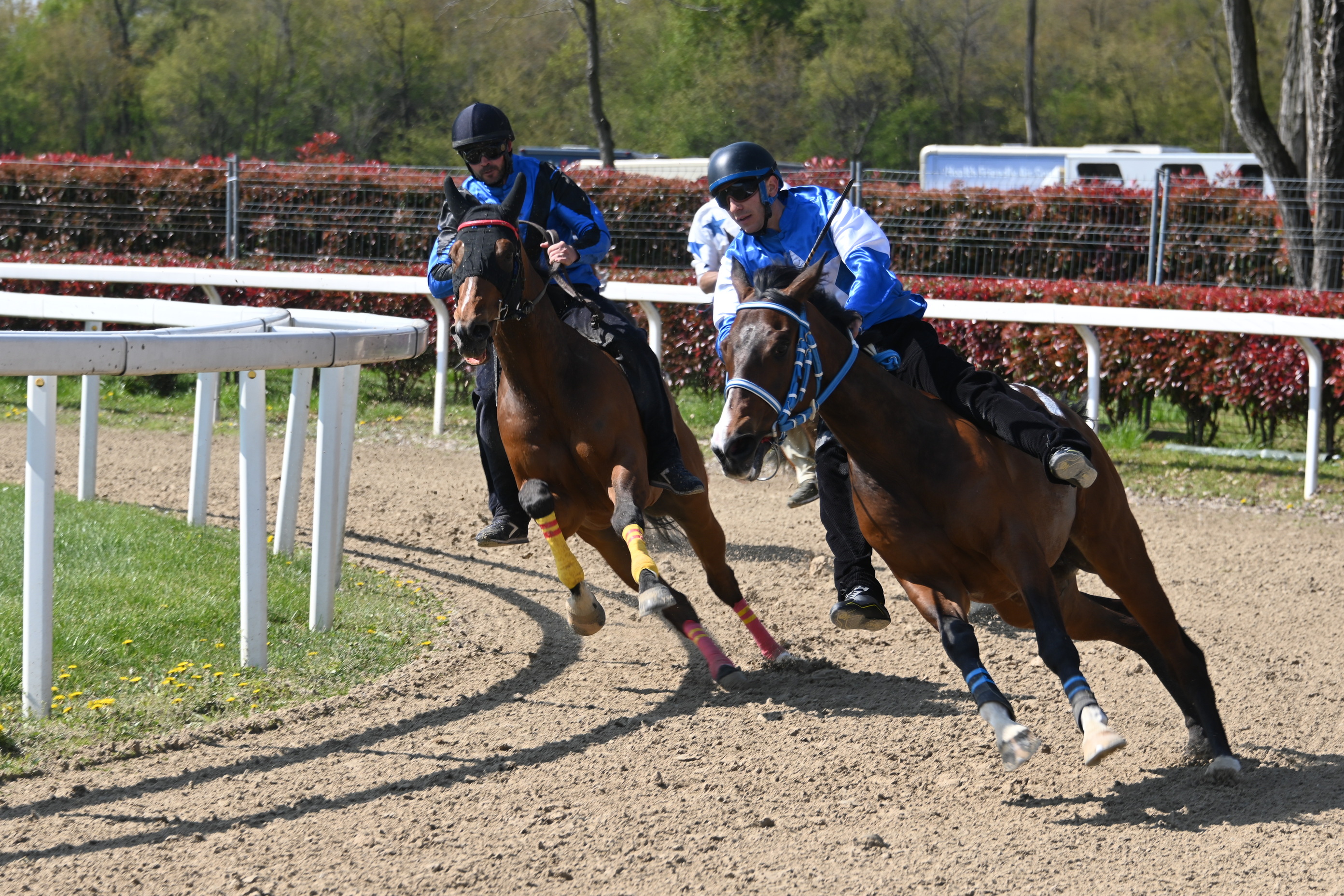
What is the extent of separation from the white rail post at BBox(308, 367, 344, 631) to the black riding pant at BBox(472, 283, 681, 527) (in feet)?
1.99

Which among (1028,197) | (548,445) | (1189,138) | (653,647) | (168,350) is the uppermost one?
(1189,138)

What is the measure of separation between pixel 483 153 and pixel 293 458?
173cm

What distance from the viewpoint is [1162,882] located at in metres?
3.50

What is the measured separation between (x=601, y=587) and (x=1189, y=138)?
1579 inches

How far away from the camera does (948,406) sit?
4.46m

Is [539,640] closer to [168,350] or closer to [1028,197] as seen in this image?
[168,350]

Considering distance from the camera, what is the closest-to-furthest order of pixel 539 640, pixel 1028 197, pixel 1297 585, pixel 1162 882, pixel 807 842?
pixel 1162 882
pixel 807 842
pixel 539 640
pixel 1297 585
pixel 1028 197

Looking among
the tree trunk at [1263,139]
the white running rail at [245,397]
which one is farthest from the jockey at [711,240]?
the tree trunk at [1263,139]

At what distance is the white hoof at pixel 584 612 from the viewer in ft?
17.9

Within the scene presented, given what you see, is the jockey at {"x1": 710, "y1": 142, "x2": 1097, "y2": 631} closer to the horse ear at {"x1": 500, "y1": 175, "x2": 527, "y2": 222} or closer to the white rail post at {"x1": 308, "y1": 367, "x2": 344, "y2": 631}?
the horse ear at {"x1": 500, "y1": 175, "x2": 527, "y2": 222}

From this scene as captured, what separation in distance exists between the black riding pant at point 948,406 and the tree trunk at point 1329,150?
9.55 metres

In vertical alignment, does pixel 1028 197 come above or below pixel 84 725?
above

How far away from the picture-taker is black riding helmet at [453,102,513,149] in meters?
5.67

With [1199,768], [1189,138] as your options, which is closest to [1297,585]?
[1199,768]
